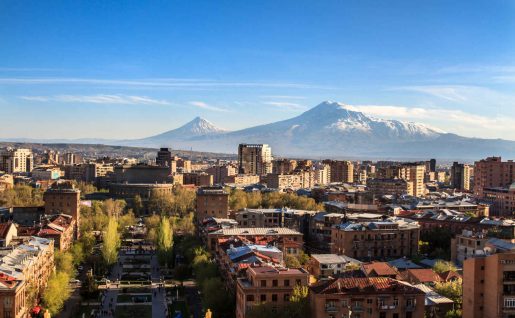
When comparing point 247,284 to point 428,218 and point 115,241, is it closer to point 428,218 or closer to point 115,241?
point 115,241

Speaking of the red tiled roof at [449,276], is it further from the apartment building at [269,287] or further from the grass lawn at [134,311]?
the grass lawn at [134,311]

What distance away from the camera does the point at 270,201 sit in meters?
99.6

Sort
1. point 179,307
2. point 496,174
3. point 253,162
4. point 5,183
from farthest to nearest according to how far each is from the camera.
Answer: point 253,162 < point 496,174 < point 5,183 < point 179,307

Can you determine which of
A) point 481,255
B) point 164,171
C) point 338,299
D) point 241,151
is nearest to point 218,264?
point 338,299

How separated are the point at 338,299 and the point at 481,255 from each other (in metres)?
7.34

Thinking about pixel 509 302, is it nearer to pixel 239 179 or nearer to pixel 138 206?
pixel 138 206

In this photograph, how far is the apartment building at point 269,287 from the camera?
116 feet

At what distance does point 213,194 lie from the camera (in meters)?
76.4

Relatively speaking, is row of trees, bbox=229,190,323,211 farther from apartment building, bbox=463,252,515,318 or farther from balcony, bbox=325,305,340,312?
apartment building, bbox=463,252,515,318

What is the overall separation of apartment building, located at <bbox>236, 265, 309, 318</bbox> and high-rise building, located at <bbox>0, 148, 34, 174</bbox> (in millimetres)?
144720

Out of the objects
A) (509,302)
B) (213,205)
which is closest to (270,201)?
(213,205)

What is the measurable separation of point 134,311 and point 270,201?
5556 centimetres

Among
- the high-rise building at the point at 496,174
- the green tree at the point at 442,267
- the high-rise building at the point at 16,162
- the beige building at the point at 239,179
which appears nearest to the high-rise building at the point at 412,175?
the high-rise building at the point at 496,174

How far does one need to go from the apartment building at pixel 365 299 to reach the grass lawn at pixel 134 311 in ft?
49.0
